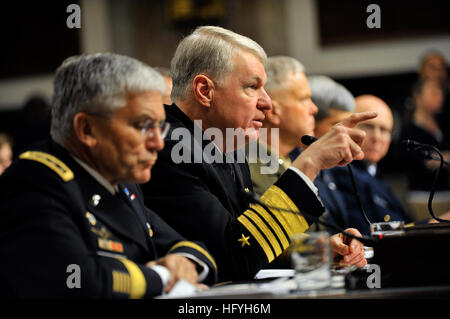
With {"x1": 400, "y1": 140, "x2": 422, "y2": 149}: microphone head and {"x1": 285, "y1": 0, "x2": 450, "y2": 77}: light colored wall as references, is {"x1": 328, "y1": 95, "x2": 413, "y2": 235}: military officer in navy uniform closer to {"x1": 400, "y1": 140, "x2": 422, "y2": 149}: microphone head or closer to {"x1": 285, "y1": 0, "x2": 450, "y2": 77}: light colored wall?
{"x1": 400, "y1": 140, "x2": 422, "y2": 149}: microphone head

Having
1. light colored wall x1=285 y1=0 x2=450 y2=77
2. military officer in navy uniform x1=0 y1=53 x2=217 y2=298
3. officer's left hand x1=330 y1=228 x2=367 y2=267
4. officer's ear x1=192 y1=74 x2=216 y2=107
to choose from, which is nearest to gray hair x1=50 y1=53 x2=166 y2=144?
military officer in navy uniform x1=0 y1=53 x2=217 y2=298

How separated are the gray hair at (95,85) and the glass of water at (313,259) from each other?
0.47 meters

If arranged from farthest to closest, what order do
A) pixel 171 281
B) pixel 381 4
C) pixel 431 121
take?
pixel 381 4
pixel 431 121
pixel 171 281

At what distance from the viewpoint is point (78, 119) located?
149 centimetres

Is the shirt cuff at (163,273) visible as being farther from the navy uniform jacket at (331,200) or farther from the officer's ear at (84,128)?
the navy uniform jacket at (331,200)

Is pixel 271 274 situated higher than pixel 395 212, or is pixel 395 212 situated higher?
pixel 271 274

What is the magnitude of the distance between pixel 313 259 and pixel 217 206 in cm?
49

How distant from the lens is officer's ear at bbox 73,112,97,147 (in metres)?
1.49

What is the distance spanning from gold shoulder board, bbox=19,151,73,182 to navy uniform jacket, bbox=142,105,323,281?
0.52 m

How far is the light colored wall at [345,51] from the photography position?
6883mm

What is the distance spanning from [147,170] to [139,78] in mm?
208

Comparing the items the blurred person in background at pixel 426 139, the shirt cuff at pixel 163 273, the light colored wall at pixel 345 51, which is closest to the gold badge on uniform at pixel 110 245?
the shirt cuff at pixel 163 273

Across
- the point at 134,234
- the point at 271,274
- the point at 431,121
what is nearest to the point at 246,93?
the point at 271,274

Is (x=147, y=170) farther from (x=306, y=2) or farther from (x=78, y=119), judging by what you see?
(x=306, y=2)
